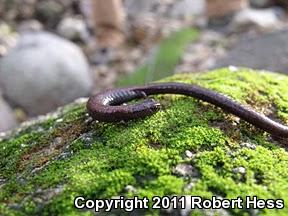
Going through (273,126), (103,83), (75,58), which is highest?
(273,126)

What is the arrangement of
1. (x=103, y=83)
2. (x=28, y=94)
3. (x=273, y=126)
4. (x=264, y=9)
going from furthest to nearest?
(x=264, y=9)
(x=103, y=83)
(x=28, y=94)
(x=273, y=126)

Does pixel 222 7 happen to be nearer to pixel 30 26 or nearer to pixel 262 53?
pixel 262 53

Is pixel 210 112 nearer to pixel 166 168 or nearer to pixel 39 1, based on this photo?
pixel 166 168

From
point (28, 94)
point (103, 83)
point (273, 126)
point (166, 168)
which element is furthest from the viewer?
point (103, 83)

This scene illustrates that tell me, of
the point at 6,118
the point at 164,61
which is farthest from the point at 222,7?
the point at 6,118

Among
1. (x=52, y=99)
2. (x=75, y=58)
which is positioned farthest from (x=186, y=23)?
(x=52, y=99)

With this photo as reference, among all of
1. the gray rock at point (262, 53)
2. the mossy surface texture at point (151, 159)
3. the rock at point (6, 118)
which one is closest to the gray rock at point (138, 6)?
the gray rock at point (262, 53)

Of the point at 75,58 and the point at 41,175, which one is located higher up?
the point at 41,175
